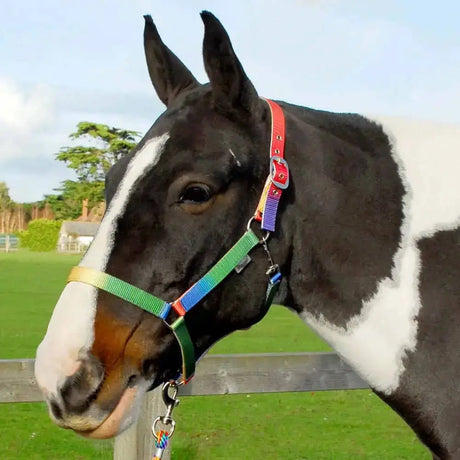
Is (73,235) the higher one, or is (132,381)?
(132,381)

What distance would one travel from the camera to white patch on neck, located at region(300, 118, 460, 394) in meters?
2.08

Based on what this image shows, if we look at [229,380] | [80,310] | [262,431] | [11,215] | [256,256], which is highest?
[256,256]

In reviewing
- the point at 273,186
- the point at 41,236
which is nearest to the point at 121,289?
the point at 273,186

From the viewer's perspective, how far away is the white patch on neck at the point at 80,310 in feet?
5.99

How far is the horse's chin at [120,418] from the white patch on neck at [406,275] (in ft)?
2.06

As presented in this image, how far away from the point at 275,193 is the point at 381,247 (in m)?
0.40

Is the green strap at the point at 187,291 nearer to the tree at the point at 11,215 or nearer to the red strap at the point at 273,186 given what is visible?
the red strap at the point at 273,186

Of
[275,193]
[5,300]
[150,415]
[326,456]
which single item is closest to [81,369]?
[275,193]

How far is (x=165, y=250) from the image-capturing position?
198 cm

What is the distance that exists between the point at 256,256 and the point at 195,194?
28 centimetres

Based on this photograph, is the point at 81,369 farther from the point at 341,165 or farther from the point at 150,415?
the point at 150,415

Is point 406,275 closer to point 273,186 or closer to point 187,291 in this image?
point 273,186

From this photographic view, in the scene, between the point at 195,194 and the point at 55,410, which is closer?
the point at 55,410

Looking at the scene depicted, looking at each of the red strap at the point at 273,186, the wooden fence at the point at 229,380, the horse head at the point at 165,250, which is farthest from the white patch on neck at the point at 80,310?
the wooden fence at the point at 229,380
